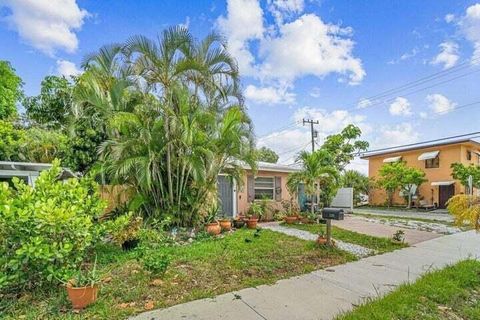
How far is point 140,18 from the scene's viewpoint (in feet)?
27.6

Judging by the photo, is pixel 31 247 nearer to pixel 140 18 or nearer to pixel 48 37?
pixel 140 18

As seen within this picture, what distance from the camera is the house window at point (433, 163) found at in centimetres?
2243

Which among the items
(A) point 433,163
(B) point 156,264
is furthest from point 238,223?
(A) point 433,163

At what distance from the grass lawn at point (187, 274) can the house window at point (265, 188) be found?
575 centimetres

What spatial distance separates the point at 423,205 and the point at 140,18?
74.3ft

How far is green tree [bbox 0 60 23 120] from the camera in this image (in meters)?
13.0

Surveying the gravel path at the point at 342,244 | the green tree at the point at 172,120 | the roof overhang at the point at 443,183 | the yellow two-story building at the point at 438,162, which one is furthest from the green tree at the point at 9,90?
the roof overhang at the point at 443,183

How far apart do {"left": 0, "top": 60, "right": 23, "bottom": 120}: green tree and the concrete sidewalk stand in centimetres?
1349

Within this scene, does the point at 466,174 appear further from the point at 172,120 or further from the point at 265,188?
the point at 172,120

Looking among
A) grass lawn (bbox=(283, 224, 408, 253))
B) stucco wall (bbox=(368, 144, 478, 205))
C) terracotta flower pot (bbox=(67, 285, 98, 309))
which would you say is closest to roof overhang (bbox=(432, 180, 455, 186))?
stucco wall (bbox=(368, 144, 478, 205))

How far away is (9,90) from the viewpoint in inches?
538

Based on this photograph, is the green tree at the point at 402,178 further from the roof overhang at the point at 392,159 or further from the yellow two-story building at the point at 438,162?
the roof overhang at the point at 392,159

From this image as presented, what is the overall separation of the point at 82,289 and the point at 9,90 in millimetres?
14469

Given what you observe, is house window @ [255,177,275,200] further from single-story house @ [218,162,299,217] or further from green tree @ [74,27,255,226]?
green tree @ [74,27,255,226]
